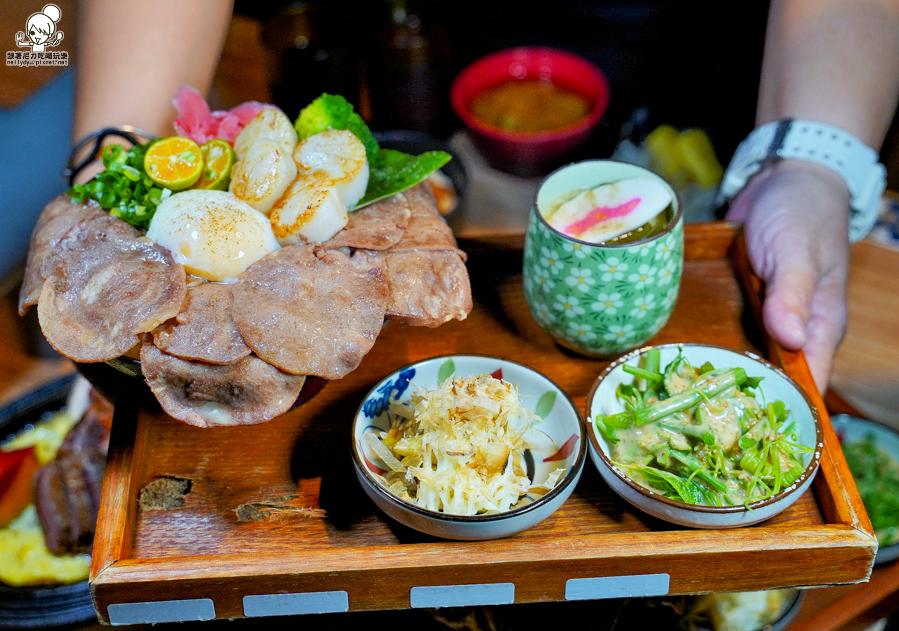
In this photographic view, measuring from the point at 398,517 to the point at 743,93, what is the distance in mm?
2041

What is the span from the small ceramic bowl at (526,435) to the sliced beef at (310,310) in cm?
14

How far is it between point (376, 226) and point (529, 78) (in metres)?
1.47

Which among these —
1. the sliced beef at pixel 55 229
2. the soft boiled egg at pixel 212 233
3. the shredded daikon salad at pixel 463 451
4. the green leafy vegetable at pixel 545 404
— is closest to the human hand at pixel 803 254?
the green leafy vegetable at pixel 545 404

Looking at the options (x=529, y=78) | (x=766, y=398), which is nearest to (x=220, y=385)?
(x=766, y=398)

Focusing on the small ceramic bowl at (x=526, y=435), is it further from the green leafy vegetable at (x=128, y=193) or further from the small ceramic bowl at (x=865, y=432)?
the small ceramic bowl at (x=865, y=432)

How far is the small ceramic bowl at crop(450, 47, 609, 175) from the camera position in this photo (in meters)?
2.18

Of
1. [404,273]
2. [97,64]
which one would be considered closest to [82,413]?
[97,64]

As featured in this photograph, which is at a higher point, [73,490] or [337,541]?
[337,541]

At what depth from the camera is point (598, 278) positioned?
1.21 m

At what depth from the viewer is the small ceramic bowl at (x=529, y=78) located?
7.16 ft

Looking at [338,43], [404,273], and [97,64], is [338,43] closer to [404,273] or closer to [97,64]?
[97,64]

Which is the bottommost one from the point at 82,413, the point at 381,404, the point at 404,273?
the point at 82,413

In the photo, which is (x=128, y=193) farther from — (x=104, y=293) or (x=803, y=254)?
(x=803, y=254)

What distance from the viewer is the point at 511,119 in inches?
91.6
